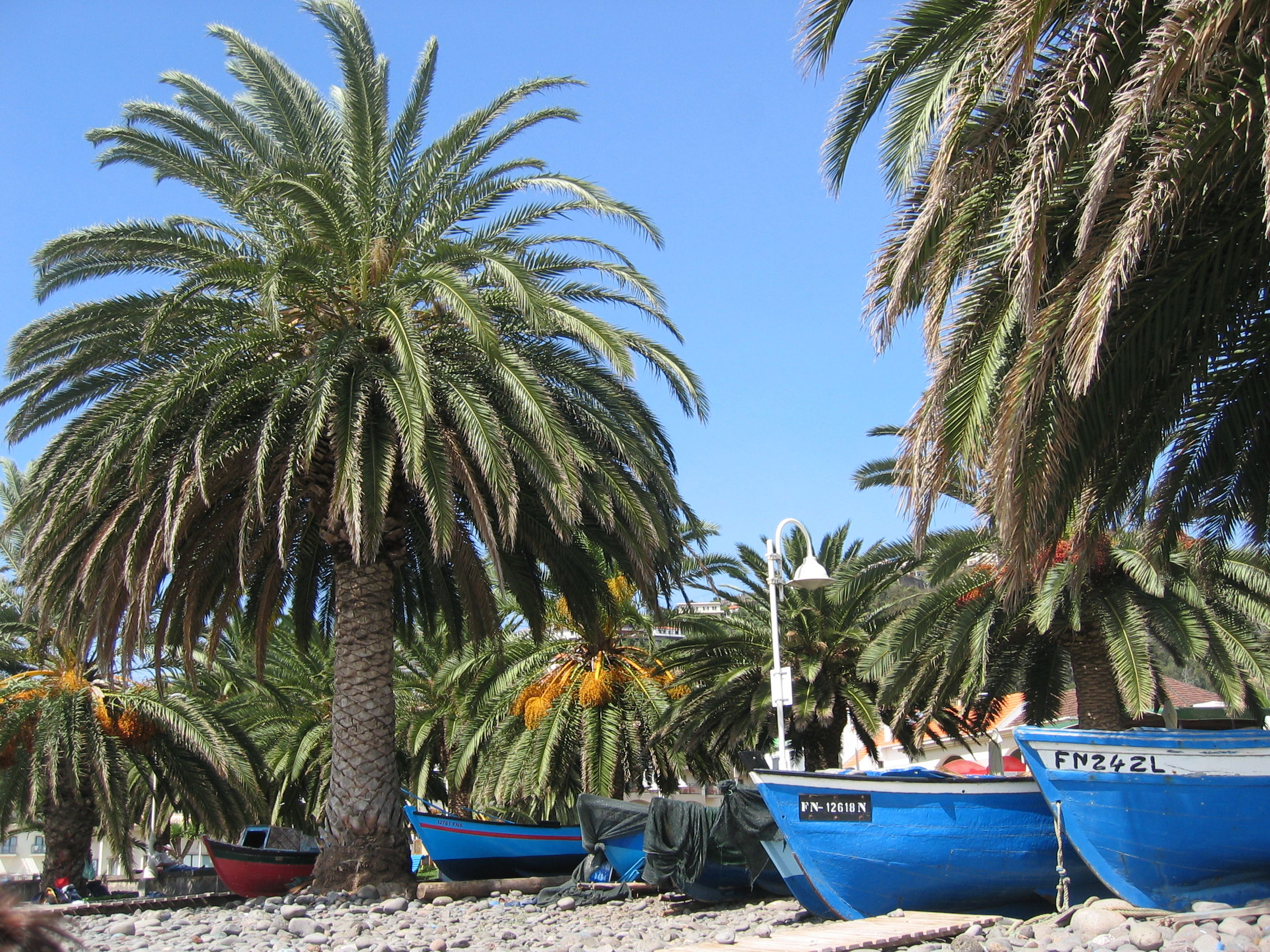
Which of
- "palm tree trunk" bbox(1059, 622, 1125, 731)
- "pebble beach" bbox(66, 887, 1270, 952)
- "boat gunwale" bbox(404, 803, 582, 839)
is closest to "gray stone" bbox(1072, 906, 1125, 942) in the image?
"pebble beach" bbox(66, 887, 1270, 952)

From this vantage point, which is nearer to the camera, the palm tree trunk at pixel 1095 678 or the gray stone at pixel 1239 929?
the gray stone at pixel 1239 929

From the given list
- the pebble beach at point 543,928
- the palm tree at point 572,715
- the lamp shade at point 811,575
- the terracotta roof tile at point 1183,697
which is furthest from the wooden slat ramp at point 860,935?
the terracotta roof tile at point 1183,697

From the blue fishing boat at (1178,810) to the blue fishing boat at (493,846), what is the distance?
1042 cm

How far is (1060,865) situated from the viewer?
10.3 metres

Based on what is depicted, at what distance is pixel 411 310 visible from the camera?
581 inches

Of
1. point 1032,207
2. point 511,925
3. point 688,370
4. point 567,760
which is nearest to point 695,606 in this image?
point 567,760

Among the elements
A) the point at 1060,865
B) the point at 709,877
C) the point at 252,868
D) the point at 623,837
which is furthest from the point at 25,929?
the point at 252,868

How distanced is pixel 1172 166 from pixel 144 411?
1171 cm

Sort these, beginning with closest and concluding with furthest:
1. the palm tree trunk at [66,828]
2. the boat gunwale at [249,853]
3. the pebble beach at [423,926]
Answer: the pebble beach at [423,926], the boat gunwale at [249,853], the palm tree trunk at [66,828]

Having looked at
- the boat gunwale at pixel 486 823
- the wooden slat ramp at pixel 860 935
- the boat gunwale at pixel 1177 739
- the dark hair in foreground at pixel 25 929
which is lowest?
the wooden slat ramp at pixel 860 935

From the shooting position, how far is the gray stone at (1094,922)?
9.25 metres

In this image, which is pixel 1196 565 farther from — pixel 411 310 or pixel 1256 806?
pixel 411 310

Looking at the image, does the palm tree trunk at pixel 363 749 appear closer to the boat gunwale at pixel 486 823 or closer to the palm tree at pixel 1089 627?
the boat gunwale at pixel 486 823

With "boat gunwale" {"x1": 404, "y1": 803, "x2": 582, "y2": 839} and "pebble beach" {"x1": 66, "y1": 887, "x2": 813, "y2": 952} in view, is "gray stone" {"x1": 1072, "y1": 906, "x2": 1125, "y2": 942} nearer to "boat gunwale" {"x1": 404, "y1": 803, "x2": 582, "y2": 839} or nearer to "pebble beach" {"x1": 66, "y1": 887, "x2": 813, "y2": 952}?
"pebble beach" {"x1": 66, "y1": 887, "x2": 813, "y2": 952}
